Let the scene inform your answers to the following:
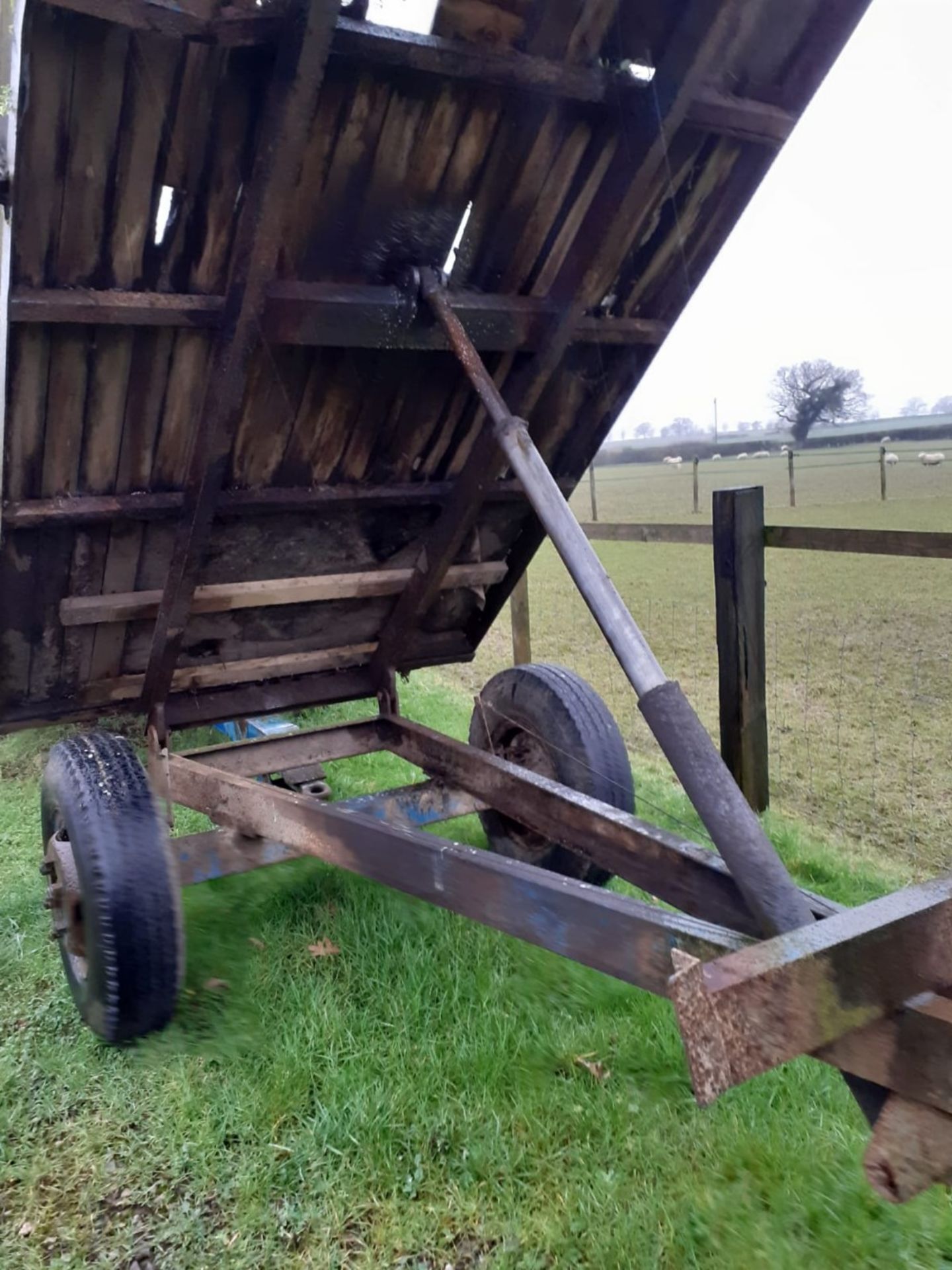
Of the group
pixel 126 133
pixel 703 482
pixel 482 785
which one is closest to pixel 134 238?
pixel 126 133

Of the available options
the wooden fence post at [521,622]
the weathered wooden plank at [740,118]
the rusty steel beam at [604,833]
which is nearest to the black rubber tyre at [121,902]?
the rusty steel beam at [604,833]

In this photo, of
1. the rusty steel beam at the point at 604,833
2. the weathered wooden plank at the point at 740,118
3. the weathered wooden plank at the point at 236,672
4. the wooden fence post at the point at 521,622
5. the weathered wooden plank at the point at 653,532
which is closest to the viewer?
the rusty steel beam at the point at 604,833

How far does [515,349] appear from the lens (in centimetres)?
330

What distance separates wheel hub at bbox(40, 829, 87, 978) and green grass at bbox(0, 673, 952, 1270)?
312 millimetres

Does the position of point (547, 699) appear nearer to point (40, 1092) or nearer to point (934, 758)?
point (40, 1092)

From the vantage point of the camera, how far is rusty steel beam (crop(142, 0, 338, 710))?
7.07 feet

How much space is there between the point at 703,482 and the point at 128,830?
55.5ft

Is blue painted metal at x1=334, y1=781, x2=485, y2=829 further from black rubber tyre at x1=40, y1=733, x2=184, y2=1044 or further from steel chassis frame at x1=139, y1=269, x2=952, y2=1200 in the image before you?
black rubber tyre at x1=40, y1=733, x2=184, y2=1044

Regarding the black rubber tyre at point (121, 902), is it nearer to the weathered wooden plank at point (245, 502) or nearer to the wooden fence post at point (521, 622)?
the weathered wooden plank at point (245, 502)

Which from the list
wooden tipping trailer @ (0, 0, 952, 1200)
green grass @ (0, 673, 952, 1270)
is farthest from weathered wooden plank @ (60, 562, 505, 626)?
green grass @ (0, 673, 952, 1270)

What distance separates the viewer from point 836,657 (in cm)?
718

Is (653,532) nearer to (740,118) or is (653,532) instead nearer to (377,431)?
(377,431)

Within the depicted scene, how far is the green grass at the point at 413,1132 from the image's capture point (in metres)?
2.25

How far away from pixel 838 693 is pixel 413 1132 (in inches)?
200
